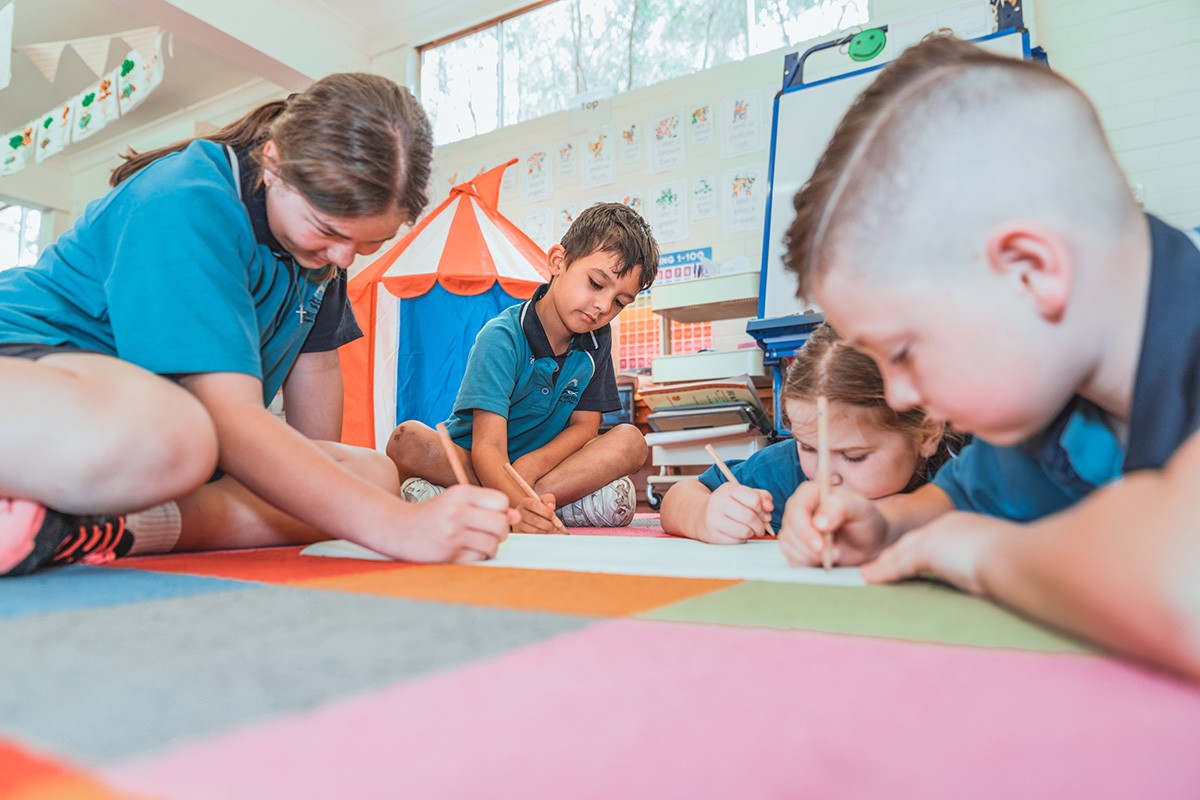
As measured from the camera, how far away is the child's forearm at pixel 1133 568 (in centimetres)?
29

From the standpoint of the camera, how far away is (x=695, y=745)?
0.23 m

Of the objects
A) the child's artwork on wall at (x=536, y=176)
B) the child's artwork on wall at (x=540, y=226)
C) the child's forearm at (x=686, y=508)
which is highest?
the child's artwork on wall at (x=536, y=176)

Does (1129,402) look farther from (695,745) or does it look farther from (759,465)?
(759,465)

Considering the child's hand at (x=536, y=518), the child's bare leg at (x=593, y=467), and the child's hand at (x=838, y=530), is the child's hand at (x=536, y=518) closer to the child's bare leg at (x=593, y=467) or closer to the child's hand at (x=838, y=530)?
the child's bare leg at (x=593, y=467)

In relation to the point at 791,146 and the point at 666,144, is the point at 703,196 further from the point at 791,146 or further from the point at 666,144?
the point at 791,146

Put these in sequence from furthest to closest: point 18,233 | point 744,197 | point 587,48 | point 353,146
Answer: point 18,233, point 587,48, point 744,197, point 353,146

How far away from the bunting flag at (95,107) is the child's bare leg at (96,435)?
2.75 metres

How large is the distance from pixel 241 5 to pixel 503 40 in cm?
98

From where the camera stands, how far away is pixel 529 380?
146cm

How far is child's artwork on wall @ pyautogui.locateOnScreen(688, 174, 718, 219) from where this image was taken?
2.67 metres

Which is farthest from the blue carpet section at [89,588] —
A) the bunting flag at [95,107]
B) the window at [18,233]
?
the window at [18,233]

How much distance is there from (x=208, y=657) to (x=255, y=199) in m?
0.59

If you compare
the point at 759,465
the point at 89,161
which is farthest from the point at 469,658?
the point at 89,161

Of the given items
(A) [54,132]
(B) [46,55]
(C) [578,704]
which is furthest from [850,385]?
(A) [54,132]
